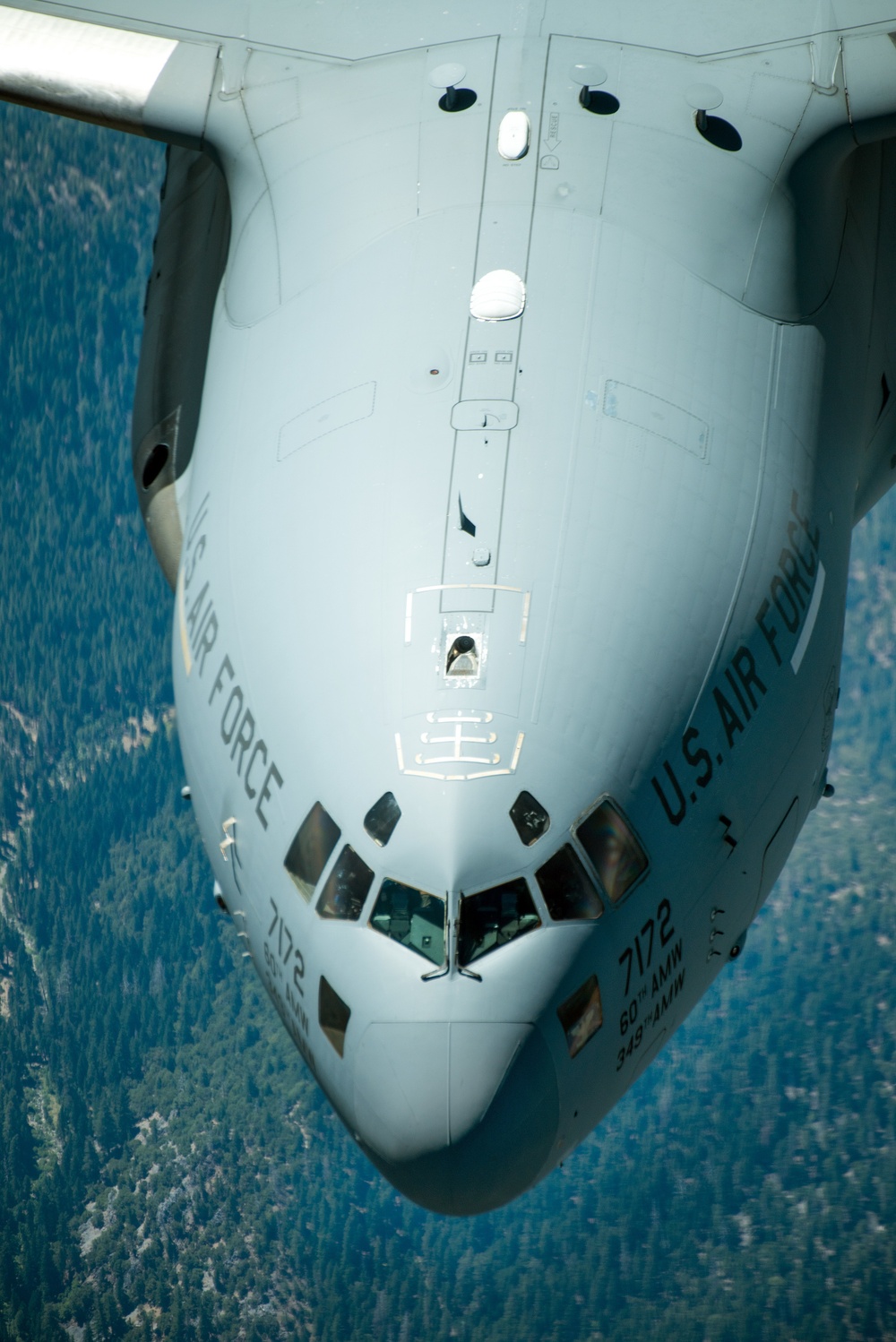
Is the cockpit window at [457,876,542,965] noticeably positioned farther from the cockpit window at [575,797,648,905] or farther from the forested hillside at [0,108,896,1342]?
the forested hillside at [0,108,896,1342]

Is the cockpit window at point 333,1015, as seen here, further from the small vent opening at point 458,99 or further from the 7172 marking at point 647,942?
the small vent opening at point 458,99

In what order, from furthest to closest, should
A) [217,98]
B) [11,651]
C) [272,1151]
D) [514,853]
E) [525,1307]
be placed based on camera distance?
[11,651]
[272,1151]
[525,1307]
[217,98]
[514,853]

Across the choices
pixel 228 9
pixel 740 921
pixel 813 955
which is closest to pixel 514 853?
pixel 740 921

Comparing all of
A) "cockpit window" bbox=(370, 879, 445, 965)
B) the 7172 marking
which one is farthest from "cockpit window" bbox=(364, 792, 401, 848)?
the 7172 marking

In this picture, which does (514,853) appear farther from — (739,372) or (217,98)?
(217,98)

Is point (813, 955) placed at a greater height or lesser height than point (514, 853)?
lesser

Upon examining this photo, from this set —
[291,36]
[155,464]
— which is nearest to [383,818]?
[155,464]

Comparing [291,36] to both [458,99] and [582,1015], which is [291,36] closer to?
[458,99]
